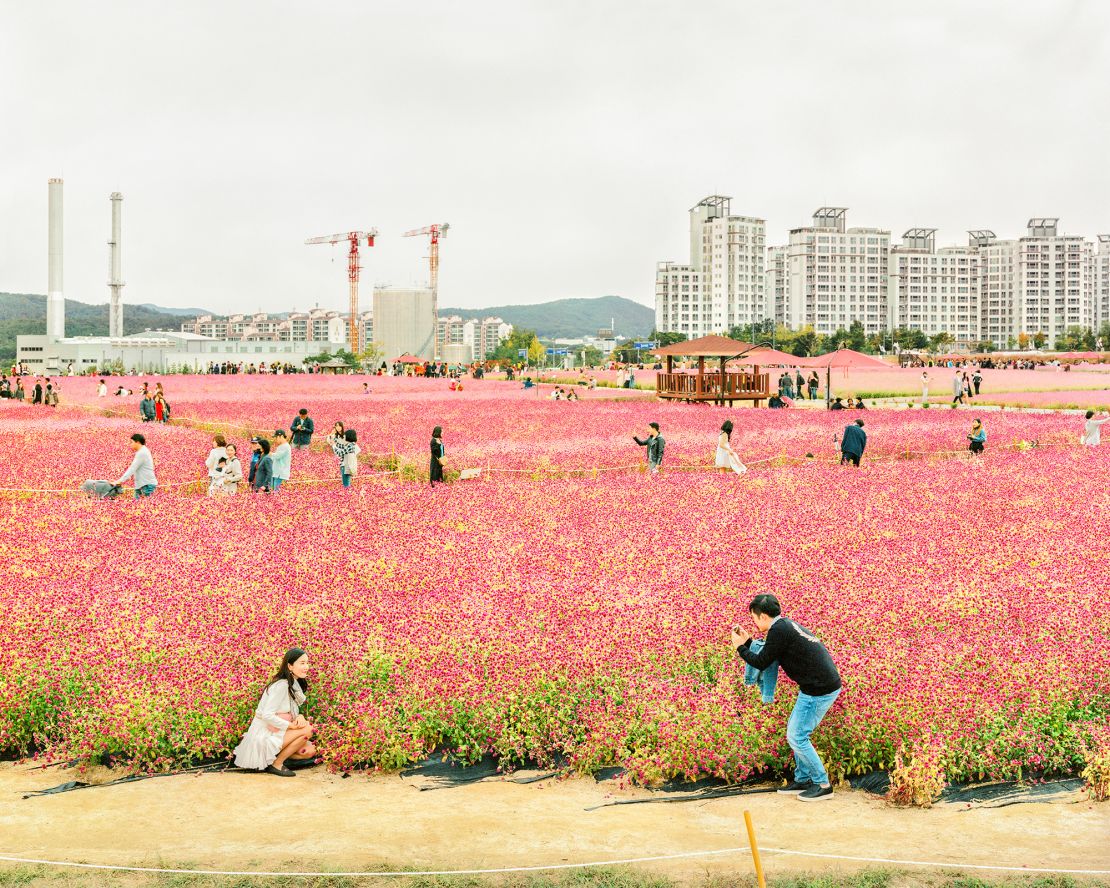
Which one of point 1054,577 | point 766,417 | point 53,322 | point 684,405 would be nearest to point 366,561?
point 1054,577

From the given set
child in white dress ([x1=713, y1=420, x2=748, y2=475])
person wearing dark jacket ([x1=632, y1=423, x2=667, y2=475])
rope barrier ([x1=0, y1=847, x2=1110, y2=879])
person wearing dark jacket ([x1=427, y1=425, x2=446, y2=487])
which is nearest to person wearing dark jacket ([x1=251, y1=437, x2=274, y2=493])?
person wearing dark jacket ([x1=427, y1=425, x2=446, y2=487])

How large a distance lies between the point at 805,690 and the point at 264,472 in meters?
14.6

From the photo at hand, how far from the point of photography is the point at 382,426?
35.2 m

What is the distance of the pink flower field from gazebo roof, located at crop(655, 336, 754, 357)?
2694 centimetres

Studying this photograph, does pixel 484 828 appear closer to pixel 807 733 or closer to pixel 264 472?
pixel 807 733

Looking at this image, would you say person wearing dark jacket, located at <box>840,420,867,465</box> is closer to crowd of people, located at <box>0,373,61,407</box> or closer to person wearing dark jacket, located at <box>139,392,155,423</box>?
person wearing dark jacket, located at <box>139,392,155,423</box>

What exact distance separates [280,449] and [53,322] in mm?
163943

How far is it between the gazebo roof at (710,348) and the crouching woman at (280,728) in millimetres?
38984

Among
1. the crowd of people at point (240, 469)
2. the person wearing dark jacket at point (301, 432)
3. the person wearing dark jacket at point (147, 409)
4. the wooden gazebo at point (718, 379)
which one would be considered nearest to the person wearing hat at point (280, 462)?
the crowd of people at point (240, 469)

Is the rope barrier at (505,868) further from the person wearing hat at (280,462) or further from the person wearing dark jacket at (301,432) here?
the person wearing dark jacket at (301,432)

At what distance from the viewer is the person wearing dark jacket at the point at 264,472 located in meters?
20.7

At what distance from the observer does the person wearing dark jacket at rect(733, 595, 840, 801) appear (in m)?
8.13

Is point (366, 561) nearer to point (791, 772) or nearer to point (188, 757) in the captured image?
point (188, 757)

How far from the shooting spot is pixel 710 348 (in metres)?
47.7
